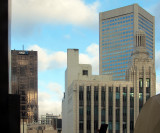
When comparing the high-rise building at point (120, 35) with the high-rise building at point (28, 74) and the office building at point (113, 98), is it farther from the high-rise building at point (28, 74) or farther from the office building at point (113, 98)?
the office building at point (113, 98)

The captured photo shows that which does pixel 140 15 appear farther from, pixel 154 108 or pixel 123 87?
pixel 154 108

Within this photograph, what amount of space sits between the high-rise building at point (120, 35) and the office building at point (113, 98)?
276 feet

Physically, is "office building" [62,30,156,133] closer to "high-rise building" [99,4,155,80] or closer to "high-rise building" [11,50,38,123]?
"high-rise building" [11,50,38,123]

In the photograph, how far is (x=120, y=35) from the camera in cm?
17988

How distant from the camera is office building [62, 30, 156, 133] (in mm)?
84438

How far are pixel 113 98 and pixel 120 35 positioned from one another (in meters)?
97.4

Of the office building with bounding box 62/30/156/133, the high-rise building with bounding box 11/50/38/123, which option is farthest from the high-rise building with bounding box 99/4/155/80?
the office building with bounding box 62/30/156/133

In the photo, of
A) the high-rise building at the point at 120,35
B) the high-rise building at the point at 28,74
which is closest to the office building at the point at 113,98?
the high-rise building at the point at 28,74

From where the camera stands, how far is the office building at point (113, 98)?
277 feet

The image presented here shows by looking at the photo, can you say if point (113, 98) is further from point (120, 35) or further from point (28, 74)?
point (120, 35)

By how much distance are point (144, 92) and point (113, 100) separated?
8.63m

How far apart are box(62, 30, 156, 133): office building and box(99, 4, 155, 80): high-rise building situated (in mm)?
84127

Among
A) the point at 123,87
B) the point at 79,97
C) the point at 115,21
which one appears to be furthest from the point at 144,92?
the point at 115,21

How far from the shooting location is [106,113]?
85812 mm
